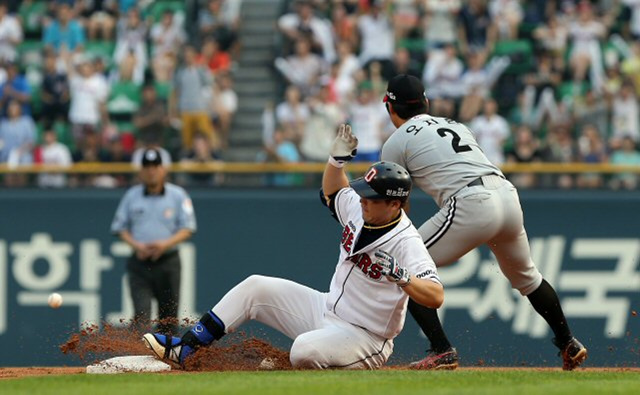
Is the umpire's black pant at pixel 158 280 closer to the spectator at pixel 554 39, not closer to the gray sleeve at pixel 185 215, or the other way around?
the gray sleeve at pixel 185 215

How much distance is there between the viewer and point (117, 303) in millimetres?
12758

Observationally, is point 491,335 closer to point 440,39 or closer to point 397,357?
point 397,357

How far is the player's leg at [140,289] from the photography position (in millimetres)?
11766

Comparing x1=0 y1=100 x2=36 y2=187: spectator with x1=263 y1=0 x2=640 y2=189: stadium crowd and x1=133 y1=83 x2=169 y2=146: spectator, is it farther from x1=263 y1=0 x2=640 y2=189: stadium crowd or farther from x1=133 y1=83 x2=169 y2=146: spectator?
x1=263 y1=0 x2=640 y2=189: stadium crowd

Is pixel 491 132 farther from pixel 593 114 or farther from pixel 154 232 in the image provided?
pixel 154 232

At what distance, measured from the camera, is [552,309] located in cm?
878

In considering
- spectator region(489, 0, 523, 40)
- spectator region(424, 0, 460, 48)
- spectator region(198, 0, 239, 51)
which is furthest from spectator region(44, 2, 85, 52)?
spectator region(489, 0, 523, 40)

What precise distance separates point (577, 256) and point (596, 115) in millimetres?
3702

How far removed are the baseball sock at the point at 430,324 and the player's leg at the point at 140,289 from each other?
3.86 meters

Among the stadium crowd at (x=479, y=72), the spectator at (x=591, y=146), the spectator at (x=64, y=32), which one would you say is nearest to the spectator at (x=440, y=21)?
the stadium crowd at (x=479, y=72)

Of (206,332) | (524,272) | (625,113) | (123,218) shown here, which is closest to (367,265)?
(206,332)

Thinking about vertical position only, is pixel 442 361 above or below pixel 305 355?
below

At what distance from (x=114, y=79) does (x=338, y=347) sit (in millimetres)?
9951

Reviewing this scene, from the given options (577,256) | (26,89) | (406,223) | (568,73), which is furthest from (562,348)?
(26,89)
